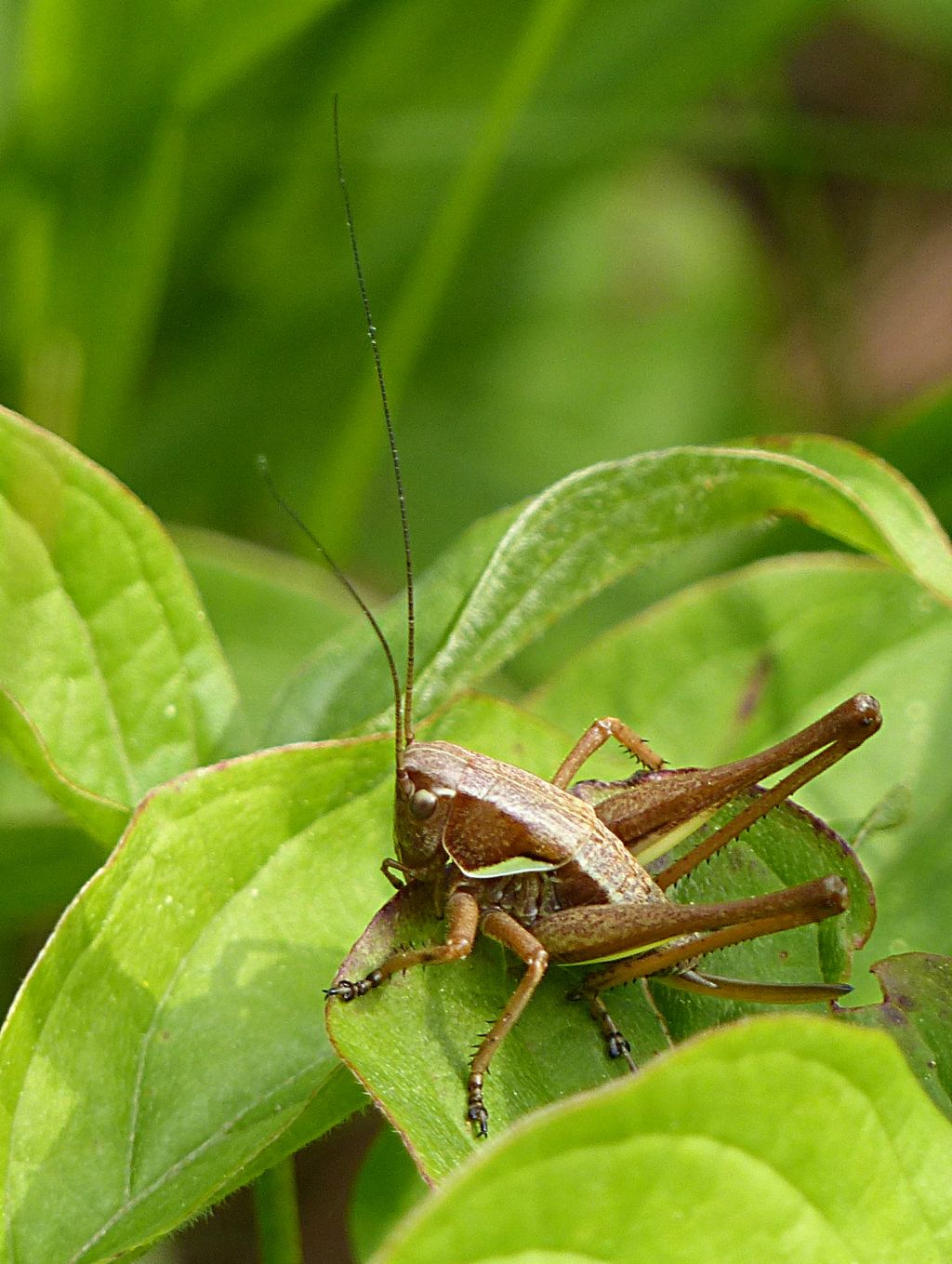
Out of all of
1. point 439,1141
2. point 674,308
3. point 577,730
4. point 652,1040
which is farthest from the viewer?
point 674,308

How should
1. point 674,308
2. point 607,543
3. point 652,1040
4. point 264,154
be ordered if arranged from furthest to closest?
point 674,308 → point 264,154 → point 607,543 → point 652,1040

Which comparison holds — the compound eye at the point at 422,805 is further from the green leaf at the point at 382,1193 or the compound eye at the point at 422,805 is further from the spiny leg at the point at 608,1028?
the green leaf at the point at 382,1193

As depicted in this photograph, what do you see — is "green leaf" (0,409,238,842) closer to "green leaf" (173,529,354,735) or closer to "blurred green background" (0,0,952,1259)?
"blurred green background" (0,0,952,1259)

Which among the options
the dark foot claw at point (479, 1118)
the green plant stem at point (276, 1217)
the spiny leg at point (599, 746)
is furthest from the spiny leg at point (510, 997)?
the green plant stem at point (276, 1217)

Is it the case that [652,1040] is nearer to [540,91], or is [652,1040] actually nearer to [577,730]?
[577,730]

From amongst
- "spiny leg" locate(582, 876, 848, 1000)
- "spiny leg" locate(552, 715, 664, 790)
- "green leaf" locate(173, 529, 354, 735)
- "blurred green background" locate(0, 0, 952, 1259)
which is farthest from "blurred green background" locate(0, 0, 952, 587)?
"spiny leg" locate(582, 876, 848, 1000)

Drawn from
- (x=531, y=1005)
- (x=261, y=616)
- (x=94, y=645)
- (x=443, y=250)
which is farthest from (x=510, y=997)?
(x=443, y=250)

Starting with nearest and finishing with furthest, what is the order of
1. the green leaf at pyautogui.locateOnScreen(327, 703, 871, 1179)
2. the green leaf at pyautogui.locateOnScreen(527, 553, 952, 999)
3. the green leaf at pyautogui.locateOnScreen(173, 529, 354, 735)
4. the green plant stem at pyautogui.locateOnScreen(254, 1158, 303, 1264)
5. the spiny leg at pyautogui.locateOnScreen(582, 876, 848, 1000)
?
the green leaf at pyautogui.locateOnScreen(327, 703, 871, 1179) → the spiny leg at pyautogui.locateOnScreen(582, 876, 848, 1000) → the green plant stem at pyautogui.locateOnScreen(254, 1158, 303, 1264) → the green leaf at pyautogui.locateOnScreen(527, 553, 952, 999) → the green leaf at pyautogui.locateOnScreen(173, 529, 354, 735)

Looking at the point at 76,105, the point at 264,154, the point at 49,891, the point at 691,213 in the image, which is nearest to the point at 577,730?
the point at 49,891
